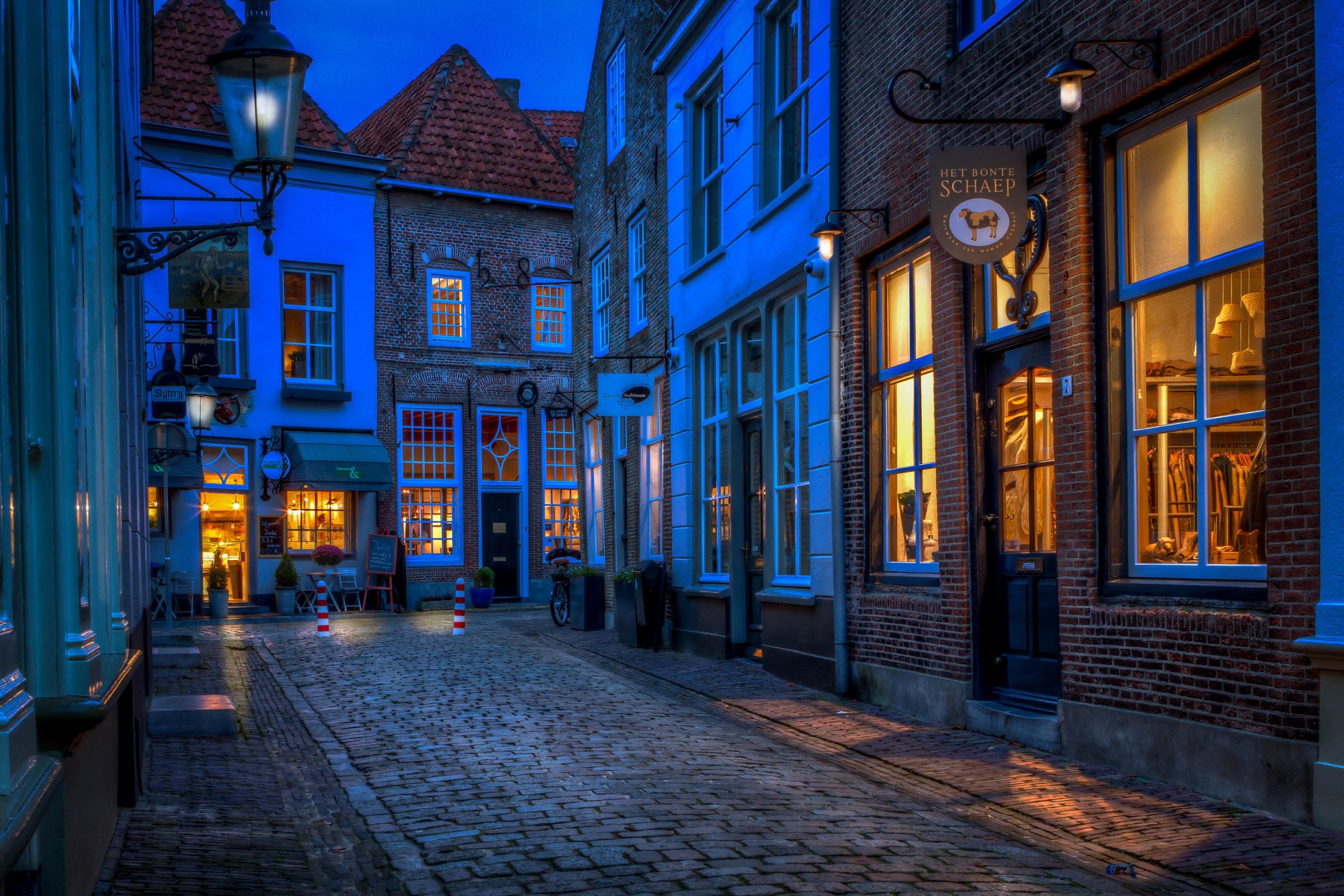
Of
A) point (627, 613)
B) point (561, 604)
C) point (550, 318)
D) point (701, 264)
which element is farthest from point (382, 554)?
point (701, 264)

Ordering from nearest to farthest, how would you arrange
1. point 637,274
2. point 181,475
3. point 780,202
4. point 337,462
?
point 780,202 < point 637,274 < point 181,475 < point 337,462

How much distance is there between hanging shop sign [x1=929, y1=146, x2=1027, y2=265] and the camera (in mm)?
8492

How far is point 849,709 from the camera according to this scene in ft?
34.8

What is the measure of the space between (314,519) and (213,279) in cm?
1731

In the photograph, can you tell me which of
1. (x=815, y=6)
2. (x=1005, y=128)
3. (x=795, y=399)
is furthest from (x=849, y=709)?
(x=815, y=6)

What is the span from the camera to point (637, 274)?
61.5 ft

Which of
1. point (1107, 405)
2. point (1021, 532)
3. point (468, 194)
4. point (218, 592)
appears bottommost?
point (218, 592)

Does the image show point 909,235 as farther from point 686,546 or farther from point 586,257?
point 586,257

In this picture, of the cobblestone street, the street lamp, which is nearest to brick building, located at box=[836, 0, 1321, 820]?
the cobblestone street

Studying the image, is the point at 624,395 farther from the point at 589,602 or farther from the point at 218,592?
the point at 218,592

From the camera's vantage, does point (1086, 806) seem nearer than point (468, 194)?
Yes

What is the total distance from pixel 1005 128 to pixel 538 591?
21048 millimetres

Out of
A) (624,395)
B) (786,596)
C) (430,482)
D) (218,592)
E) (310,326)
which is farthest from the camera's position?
(430,482)

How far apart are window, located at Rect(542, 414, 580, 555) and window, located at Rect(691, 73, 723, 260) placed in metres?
13.7
